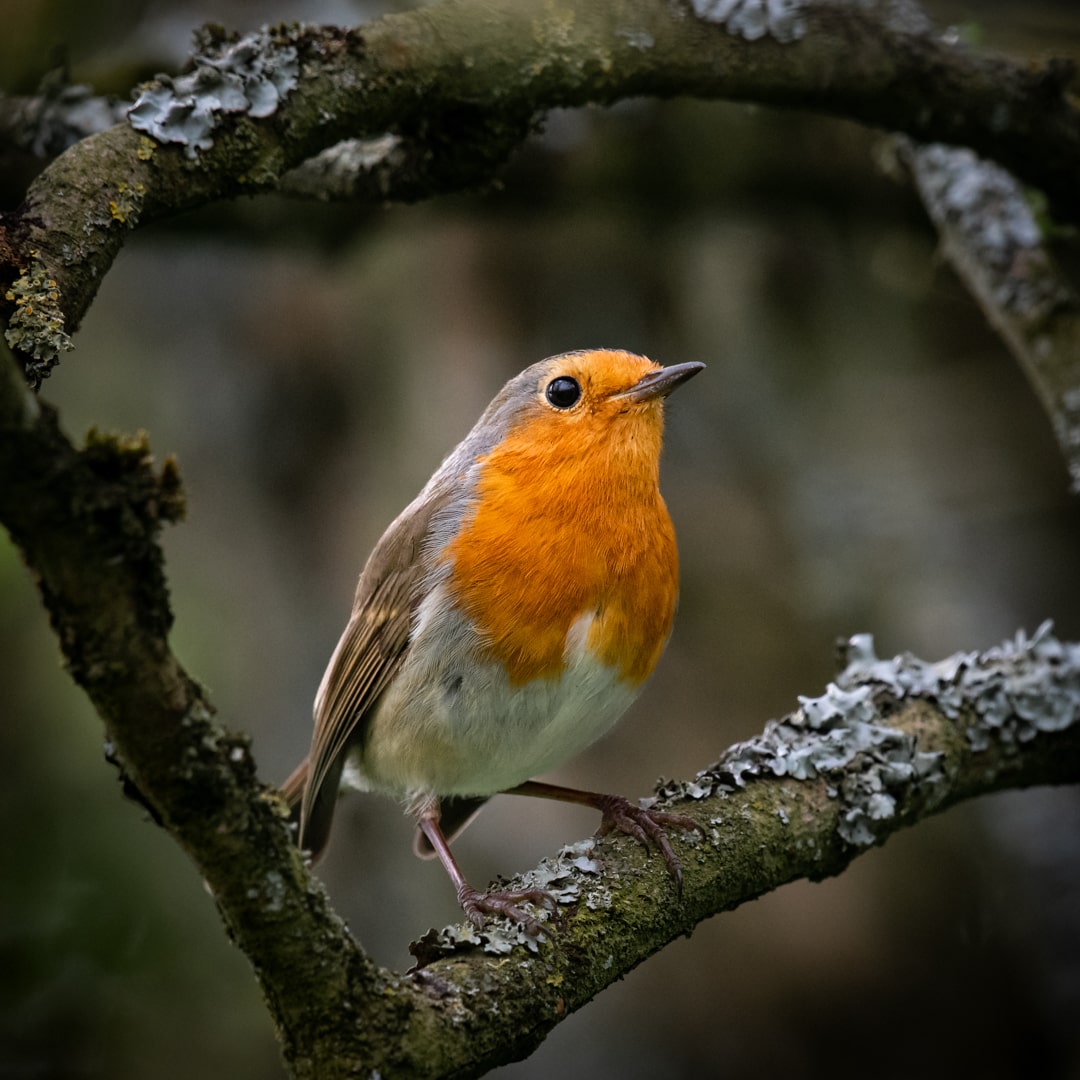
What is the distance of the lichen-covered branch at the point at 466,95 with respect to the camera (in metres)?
1.95

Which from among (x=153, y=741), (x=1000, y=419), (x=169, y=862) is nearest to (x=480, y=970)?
(x=153, y=741)

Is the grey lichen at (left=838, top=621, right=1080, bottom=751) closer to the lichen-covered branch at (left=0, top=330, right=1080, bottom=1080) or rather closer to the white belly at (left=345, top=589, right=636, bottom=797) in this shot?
the lichen-covered branch at (left=0, top=330, right=1080, bottom=1080)

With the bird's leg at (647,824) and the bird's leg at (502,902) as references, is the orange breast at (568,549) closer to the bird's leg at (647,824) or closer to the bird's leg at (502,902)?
the bird's leg at (647,824)

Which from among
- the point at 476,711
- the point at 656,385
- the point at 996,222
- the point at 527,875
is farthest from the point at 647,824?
the point at 996,222

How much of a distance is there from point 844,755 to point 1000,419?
309 cm

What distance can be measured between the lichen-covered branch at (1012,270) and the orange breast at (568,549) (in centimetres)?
135

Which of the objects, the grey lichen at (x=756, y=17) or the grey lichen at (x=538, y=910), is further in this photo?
the grey lichen at (x=756, y=17)

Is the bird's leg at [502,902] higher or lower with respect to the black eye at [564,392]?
lower

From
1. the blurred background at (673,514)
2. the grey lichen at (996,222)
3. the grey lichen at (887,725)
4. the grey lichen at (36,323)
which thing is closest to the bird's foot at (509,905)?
the grey lichen at (887,725)

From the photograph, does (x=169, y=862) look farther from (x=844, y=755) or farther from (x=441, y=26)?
(x=441, y=26)

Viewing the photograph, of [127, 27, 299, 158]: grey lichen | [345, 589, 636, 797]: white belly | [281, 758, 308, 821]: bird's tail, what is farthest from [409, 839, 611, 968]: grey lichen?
[127, 27, 299, 158]: grey lichen

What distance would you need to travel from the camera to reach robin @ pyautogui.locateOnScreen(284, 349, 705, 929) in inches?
112

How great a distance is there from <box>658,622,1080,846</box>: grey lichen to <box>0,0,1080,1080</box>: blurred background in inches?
57.0

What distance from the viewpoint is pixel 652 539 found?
304 centimetres
